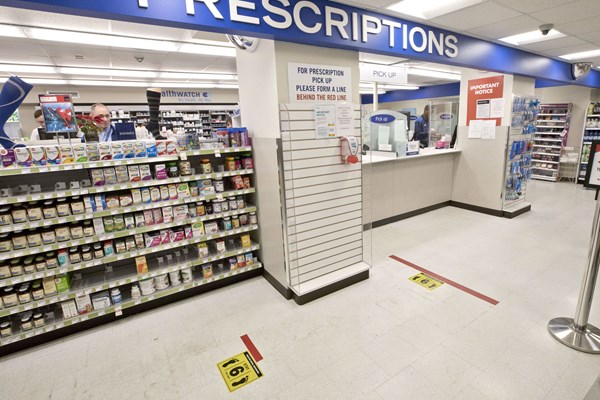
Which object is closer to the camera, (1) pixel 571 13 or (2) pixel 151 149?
(2) pixel 151 149

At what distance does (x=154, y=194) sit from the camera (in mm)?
3127

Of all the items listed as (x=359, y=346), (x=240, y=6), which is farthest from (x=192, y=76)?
(x=359, y=346)

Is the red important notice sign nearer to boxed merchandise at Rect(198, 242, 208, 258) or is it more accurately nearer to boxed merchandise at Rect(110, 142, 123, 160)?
boxed merchandise at Rect(198, 242, 208, 258)

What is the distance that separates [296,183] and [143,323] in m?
2.07

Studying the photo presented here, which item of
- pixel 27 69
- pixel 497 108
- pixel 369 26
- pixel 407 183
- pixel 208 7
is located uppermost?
pixel 27 69

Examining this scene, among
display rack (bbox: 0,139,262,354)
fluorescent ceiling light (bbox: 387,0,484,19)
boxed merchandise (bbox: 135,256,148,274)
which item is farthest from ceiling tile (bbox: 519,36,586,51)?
boxed merchandise (bbox: 135,256,148,274)

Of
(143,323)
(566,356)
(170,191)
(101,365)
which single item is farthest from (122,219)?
(566,356)

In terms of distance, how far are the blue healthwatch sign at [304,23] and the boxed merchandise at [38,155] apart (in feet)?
3.91

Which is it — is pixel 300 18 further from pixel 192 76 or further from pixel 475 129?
pixel 192 76

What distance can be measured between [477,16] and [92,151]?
14.2ft

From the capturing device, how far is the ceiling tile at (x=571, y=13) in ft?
11.0

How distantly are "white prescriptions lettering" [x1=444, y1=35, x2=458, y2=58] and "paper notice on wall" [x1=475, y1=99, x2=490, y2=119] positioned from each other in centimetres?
191

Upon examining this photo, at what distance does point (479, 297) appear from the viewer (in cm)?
320

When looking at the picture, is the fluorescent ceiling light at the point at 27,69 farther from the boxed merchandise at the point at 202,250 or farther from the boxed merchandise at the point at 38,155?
the boxed merchandise at the point at 202,250
